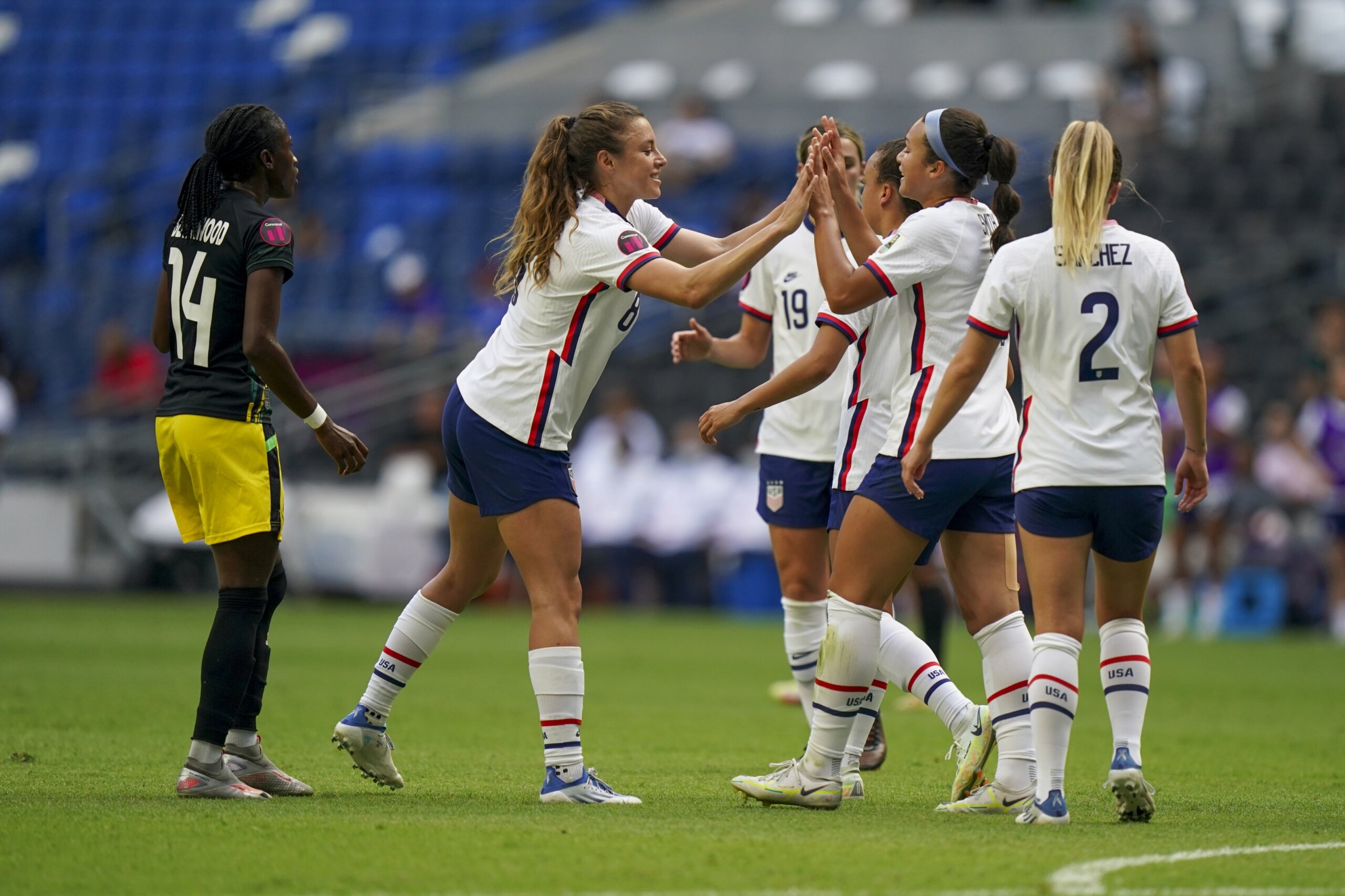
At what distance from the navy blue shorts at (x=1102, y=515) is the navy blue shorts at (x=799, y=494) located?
1.77 metres

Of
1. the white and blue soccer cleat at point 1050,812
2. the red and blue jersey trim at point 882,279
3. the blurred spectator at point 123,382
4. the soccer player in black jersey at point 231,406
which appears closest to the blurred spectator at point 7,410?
the blurred spectator at point 123,382

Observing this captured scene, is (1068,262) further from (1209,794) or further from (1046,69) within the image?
(1046,69)

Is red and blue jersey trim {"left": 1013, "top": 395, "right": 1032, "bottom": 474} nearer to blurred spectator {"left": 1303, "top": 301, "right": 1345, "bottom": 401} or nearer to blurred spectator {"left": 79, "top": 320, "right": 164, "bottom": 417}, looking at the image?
blurred spectator {"left": 1303, "top": 301, "right": 1345, "bottom": 401}

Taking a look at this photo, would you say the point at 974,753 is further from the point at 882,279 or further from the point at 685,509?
the point at 685,509

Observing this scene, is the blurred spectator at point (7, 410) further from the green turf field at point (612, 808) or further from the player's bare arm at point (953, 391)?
the player's bare arm at point (953, 391)

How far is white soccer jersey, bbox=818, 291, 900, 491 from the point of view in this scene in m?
5.97

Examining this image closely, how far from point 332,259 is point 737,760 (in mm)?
15437

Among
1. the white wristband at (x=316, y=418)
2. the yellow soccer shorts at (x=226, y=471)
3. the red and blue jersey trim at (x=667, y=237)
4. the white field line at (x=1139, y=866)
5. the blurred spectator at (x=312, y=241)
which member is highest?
the blurred spectator at (x=312, y=241)

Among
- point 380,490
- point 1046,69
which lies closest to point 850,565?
point 380,490

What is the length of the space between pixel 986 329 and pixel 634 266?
1.13 metres

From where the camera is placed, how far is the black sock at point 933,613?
870 cm

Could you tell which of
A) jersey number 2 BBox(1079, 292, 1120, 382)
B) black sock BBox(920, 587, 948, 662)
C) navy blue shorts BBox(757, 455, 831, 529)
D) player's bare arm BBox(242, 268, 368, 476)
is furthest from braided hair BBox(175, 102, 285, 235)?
black sock BBox(920, 587, 948, 662)

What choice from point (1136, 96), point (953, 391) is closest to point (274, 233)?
point (953, 391)

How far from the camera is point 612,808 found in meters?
5.61
